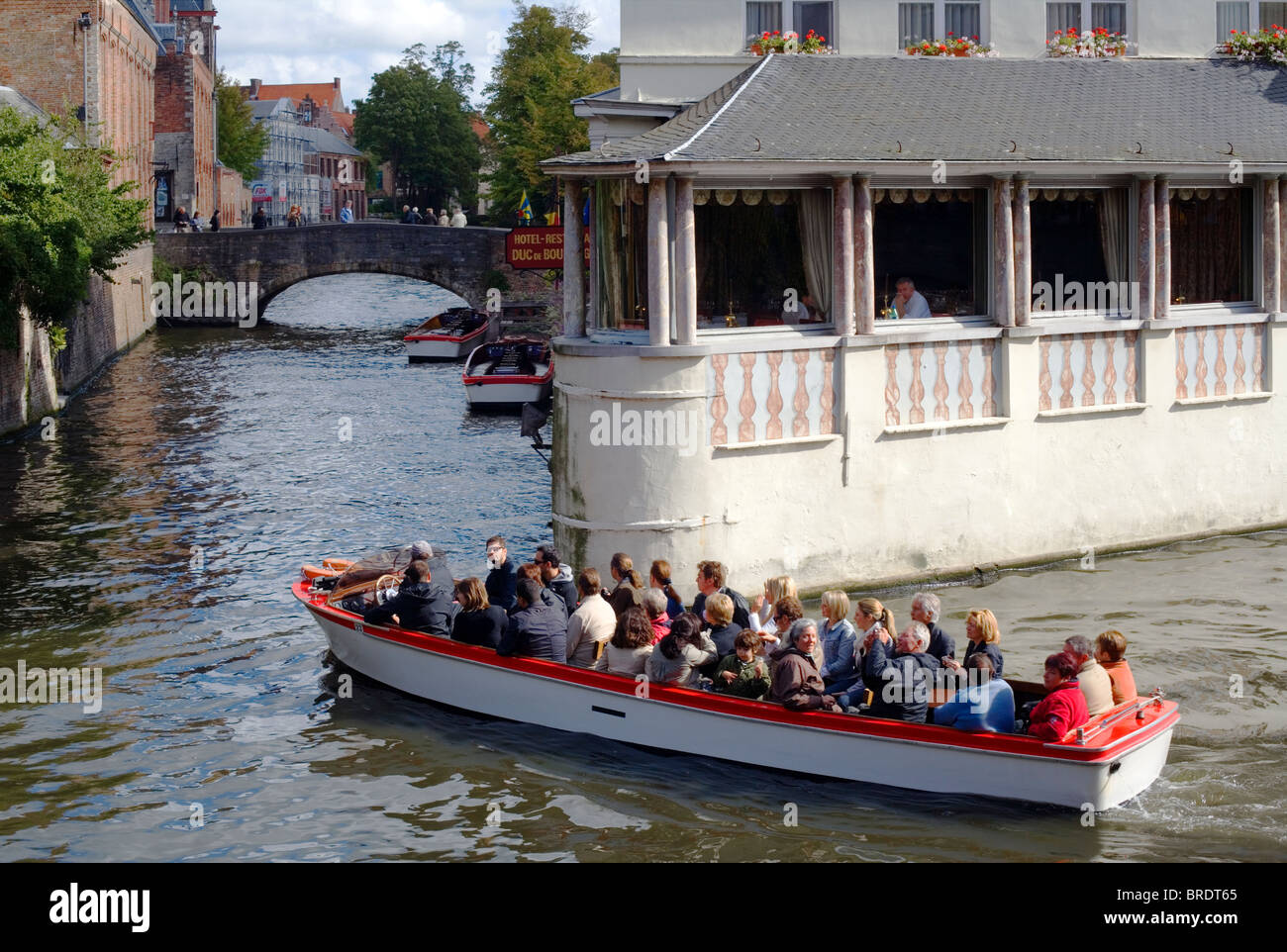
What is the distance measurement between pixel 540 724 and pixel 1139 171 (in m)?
9.09

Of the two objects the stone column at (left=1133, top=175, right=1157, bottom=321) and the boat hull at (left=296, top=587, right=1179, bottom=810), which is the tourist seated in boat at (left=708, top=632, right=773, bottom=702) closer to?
the boat hull at (left=296, top=587, right=1179, bottom=810)

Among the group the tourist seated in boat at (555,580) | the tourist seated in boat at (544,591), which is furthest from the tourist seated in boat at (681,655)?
the tourist seated in boat at (555,580)

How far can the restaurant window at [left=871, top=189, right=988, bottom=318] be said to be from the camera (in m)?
17.0

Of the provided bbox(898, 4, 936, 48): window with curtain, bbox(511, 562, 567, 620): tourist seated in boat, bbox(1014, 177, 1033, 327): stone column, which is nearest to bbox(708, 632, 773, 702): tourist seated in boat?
bbox(511, 562, 567, 620): tourist seated in boat

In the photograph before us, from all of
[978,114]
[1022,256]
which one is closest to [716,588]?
[1022,256]

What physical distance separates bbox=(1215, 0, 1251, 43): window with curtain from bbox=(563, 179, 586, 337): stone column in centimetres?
977

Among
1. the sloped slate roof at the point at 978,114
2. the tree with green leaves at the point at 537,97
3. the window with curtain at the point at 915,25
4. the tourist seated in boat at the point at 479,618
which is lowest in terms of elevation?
the tourist seated in boat at the point at 479,618

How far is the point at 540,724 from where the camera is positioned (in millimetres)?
13648

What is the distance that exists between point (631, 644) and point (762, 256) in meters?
4.97

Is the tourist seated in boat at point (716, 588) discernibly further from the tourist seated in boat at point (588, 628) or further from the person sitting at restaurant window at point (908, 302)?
the person sitting at restaurant window at point (908, 302)

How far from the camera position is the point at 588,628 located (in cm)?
1336

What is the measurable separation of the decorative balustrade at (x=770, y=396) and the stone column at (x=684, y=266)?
38 cm

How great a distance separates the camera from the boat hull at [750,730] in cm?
1118

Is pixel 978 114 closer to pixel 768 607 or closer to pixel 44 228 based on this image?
pixel 768 607
